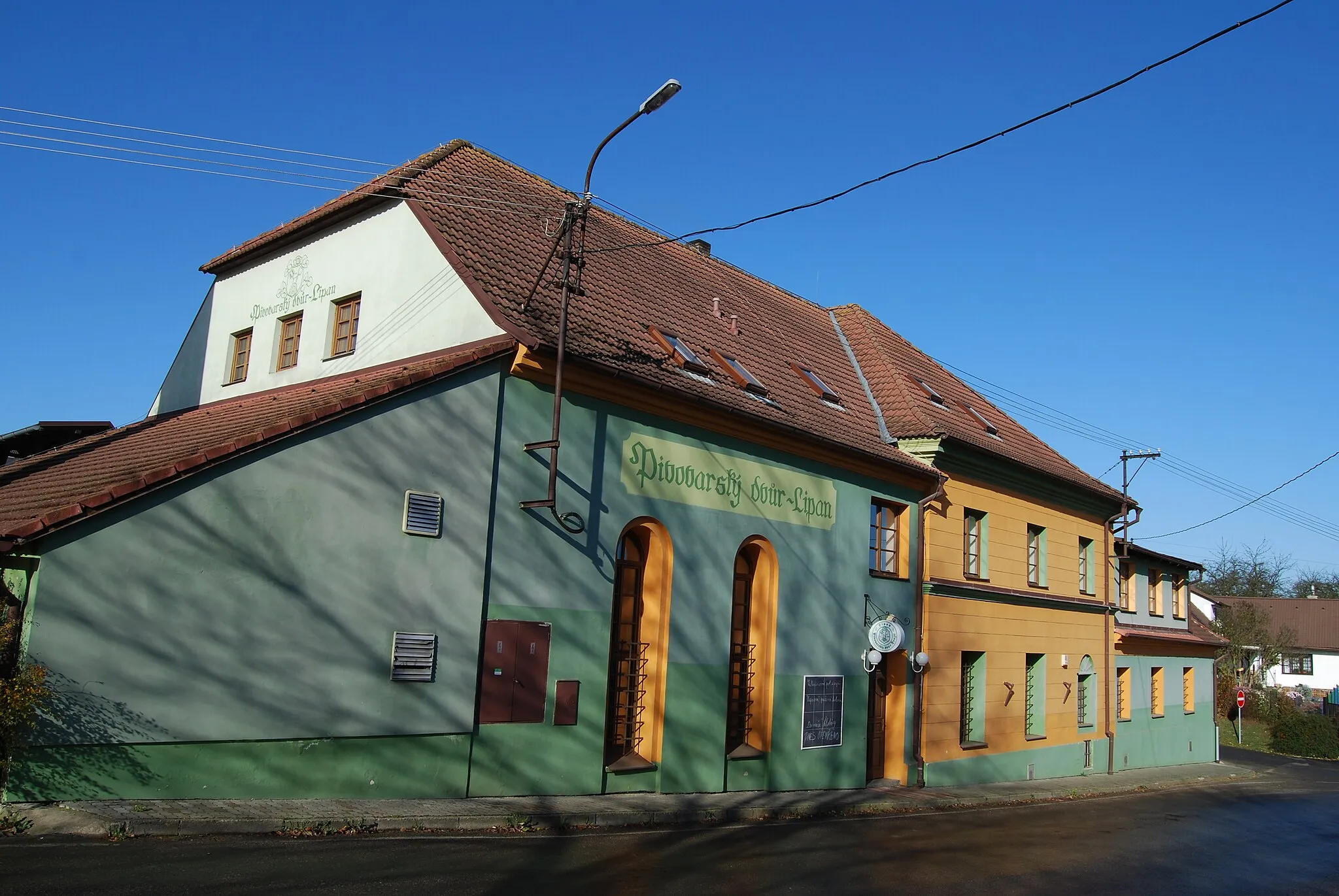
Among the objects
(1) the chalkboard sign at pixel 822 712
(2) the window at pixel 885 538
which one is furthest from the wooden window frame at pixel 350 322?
(2) the window at pixel 885 538

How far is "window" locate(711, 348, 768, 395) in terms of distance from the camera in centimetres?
1762

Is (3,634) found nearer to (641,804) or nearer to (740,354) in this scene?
(641,804)

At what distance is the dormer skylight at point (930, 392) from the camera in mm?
23984

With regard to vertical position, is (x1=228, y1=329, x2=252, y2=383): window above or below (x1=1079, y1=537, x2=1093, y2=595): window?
above

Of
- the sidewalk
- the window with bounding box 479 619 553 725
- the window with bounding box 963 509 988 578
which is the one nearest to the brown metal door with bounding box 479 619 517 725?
the window with bounding box 479 619 553 725

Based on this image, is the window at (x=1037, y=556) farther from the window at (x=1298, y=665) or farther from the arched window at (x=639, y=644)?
the window at (x=1298, y=665)

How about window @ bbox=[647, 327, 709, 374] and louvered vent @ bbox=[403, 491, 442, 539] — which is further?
window @ bbox=[647, 327, 709, 374]

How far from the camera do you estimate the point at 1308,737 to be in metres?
45.2

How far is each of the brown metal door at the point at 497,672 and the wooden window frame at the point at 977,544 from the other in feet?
40.3

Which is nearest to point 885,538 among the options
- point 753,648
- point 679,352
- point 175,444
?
point 753,648

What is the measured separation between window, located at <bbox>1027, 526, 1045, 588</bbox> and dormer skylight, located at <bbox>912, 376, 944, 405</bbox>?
3.69 metres

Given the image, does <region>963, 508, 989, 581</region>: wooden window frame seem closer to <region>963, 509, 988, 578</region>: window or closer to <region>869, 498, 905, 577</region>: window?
<region>963, 509, 988, 578</region>: window

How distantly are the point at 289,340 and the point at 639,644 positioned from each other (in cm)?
747

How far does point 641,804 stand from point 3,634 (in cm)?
751
